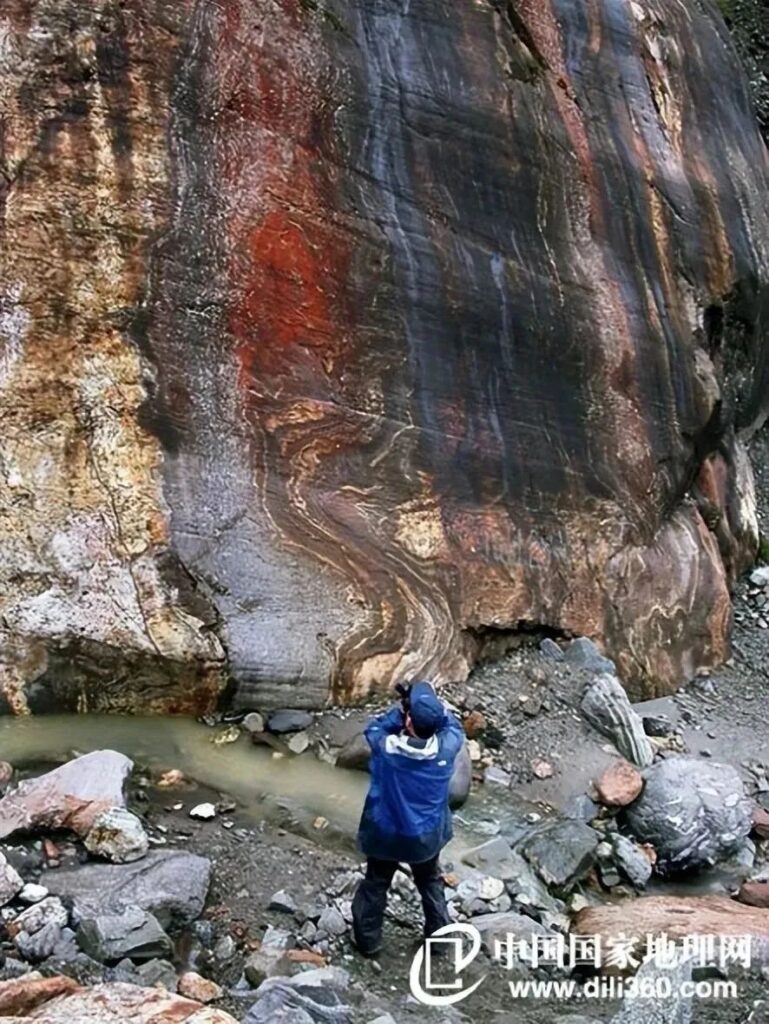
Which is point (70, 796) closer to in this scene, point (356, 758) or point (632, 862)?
point (356, 758)

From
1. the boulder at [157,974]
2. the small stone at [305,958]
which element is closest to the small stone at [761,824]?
the small stone at [305,958]

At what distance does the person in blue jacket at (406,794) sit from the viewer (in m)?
4.20

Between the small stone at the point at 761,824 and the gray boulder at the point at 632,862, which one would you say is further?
the small stone at the point at 761,824

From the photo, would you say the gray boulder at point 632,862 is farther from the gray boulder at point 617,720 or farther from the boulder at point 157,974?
the boulder at point 157,974

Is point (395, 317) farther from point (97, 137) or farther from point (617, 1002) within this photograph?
point (617, 1002)

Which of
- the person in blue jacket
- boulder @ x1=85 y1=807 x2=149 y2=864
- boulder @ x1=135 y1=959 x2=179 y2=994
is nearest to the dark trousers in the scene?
the person in blue jacket

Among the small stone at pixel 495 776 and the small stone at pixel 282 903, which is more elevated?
the small stone at pixel 282 903

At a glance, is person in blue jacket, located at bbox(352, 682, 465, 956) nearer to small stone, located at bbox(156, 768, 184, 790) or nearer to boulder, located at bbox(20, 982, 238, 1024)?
boulder, located at bbox(20, 982, 238, 1024)

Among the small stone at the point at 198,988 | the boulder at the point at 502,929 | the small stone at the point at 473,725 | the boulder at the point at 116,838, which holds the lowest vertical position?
the boulder at the point at 502,929

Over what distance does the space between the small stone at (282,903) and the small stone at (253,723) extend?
1.56m

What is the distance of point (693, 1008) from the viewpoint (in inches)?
165

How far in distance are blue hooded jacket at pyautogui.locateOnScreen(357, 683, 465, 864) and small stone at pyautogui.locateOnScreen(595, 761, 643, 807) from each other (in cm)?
209

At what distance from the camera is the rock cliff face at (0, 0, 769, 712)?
6000mm

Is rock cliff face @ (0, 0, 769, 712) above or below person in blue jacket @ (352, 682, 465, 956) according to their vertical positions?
above
